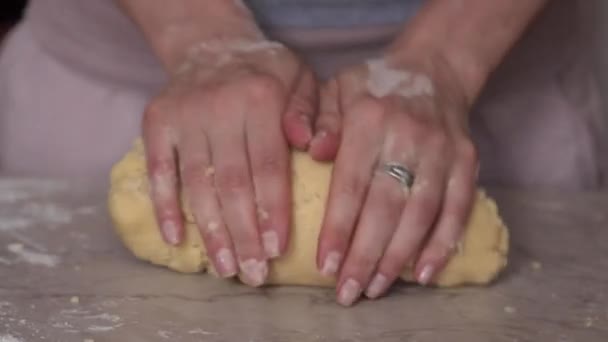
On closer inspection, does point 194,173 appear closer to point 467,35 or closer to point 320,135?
point 320,135

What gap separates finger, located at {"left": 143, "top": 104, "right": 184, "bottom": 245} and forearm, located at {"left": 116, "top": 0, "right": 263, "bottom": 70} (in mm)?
90

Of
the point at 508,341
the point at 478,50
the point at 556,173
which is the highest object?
the point at 478,50

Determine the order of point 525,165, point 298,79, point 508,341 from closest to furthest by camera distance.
Answer: point 508,341
point 298,79
point 525,165

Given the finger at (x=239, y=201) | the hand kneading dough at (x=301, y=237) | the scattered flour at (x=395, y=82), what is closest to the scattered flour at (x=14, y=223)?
the hand kneading dough at (x=301, y=237)

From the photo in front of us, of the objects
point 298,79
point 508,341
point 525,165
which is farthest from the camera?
point 525,165

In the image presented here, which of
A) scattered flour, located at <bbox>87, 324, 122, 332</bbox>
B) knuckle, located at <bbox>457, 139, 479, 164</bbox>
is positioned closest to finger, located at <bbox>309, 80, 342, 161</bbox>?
knuckle, located at <bbox>457, 139, 479, 164</bbox>

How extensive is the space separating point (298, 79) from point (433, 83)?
11 cm

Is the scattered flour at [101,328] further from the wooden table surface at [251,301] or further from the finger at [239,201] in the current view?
the finger at [239,201]

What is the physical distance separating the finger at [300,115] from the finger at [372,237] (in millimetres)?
65

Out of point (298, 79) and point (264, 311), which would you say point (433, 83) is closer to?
point (298, 79)

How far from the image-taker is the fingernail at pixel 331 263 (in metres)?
0.79

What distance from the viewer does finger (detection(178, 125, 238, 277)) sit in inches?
32.0

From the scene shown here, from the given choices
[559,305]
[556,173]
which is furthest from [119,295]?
[556,173]

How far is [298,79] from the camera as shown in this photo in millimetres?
893
